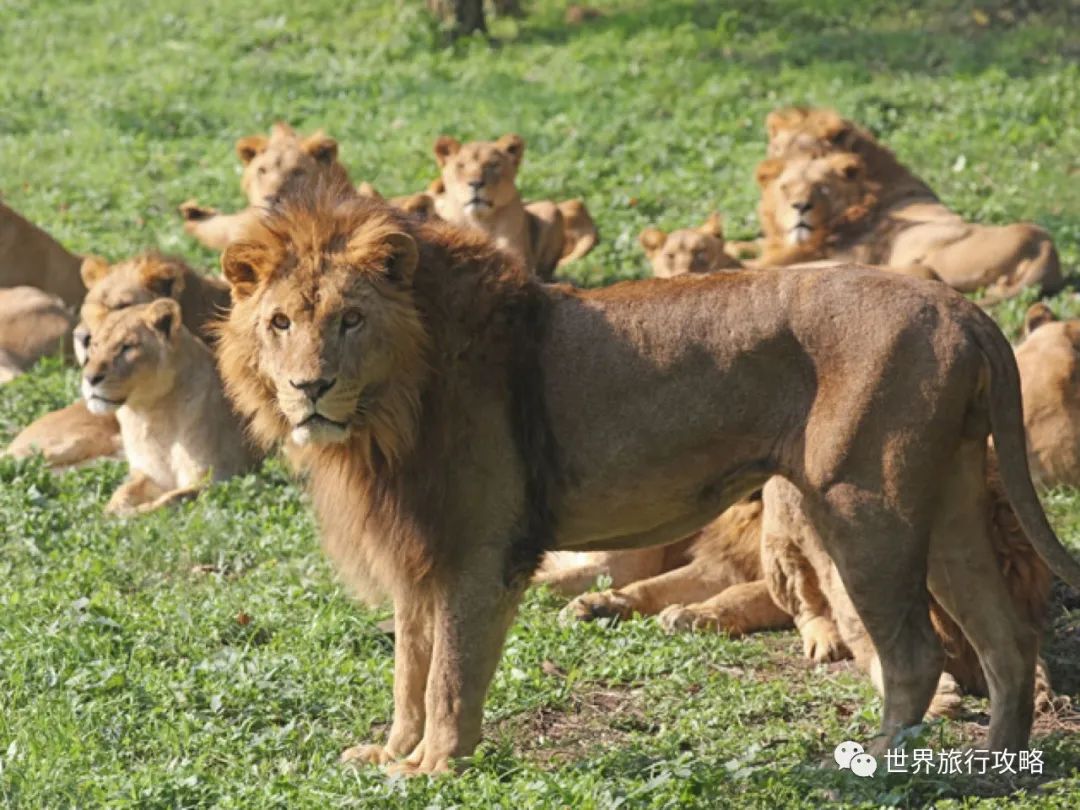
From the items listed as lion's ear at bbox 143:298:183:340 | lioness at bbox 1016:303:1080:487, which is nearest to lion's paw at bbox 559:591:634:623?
lioness at bbox 1016:303:1080:487

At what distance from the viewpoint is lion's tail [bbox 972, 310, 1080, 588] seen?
17.2 feet

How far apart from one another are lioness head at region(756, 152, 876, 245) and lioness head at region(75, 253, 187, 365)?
3.63 m

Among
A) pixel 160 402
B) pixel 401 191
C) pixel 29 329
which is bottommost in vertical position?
pixel 29 329

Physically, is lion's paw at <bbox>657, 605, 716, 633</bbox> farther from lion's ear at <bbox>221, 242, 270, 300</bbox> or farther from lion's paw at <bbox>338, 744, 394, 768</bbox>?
lion's ear at <bbox>221, 242, 270, 300</bbox>

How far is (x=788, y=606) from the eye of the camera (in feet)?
23.0

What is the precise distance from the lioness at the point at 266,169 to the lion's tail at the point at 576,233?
147 cm

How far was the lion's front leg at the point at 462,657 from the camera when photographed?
5.39m

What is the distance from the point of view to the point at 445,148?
12.5 meters

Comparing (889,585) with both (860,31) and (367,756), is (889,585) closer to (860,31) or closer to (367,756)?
(367,756)

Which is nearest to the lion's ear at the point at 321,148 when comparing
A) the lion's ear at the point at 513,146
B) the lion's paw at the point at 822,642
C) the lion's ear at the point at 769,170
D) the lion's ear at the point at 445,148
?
the lion's ear at the point at 445,148

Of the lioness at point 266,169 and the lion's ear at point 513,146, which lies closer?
the lioness at point 266,169

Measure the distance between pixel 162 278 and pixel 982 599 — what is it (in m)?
5.57

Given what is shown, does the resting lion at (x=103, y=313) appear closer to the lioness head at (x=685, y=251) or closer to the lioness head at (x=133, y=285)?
the lioness head at (x=133, y=285)

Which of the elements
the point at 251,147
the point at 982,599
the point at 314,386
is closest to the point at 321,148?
the point at 251,147
